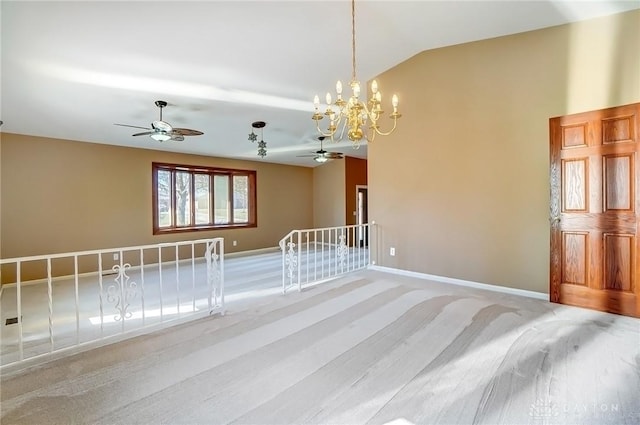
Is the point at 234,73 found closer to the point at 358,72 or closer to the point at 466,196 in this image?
the point at 358,72

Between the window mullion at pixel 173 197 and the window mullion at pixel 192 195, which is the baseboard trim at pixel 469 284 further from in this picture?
the window mullion at pixel 173 197

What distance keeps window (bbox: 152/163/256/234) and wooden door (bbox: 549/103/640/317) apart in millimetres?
7021

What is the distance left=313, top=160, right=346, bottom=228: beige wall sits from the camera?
959 centimetres

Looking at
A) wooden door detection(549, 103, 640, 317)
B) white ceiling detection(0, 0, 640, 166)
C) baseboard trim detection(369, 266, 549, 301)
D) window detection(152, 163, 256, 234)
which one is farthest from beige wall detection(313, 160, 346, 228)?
wooden door detection(549, 103, 640, 317)

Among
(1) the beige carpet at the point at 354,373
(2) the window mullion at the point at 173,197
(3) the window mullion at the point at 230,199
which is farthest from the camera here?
(3) the window mullion at the point at 230,199

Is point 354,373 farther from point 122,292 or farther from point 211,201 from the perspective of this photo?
point 211,201

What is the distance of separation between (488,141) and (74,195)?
734 cm

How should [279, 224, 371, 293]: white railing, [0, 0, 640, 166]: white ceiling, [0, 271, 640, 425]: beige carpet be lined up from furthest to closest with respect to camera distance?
[279, 224, 371, 293]: white railing → [0, 0, 640, 166]: white ceiling → [0, 271, 640, 425]: beige carpet

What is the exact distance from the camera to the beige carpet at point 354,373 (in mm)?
1898

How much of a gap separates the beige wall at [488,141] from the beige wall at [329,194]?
12.8 ft

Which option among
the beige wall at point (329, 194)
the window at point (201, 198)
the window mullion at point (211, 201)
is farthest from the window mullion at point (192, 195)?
the beige wall at point (329, 194)

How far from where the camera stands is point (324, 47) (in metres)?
4.13

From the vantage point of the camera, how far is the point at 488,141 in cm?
444

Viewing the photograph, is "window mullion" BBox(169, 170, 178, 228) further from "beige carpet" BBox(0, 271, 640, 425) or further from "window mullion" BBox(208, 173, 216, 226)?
"beige carpet" BBox(0, 271, 640, 425)
